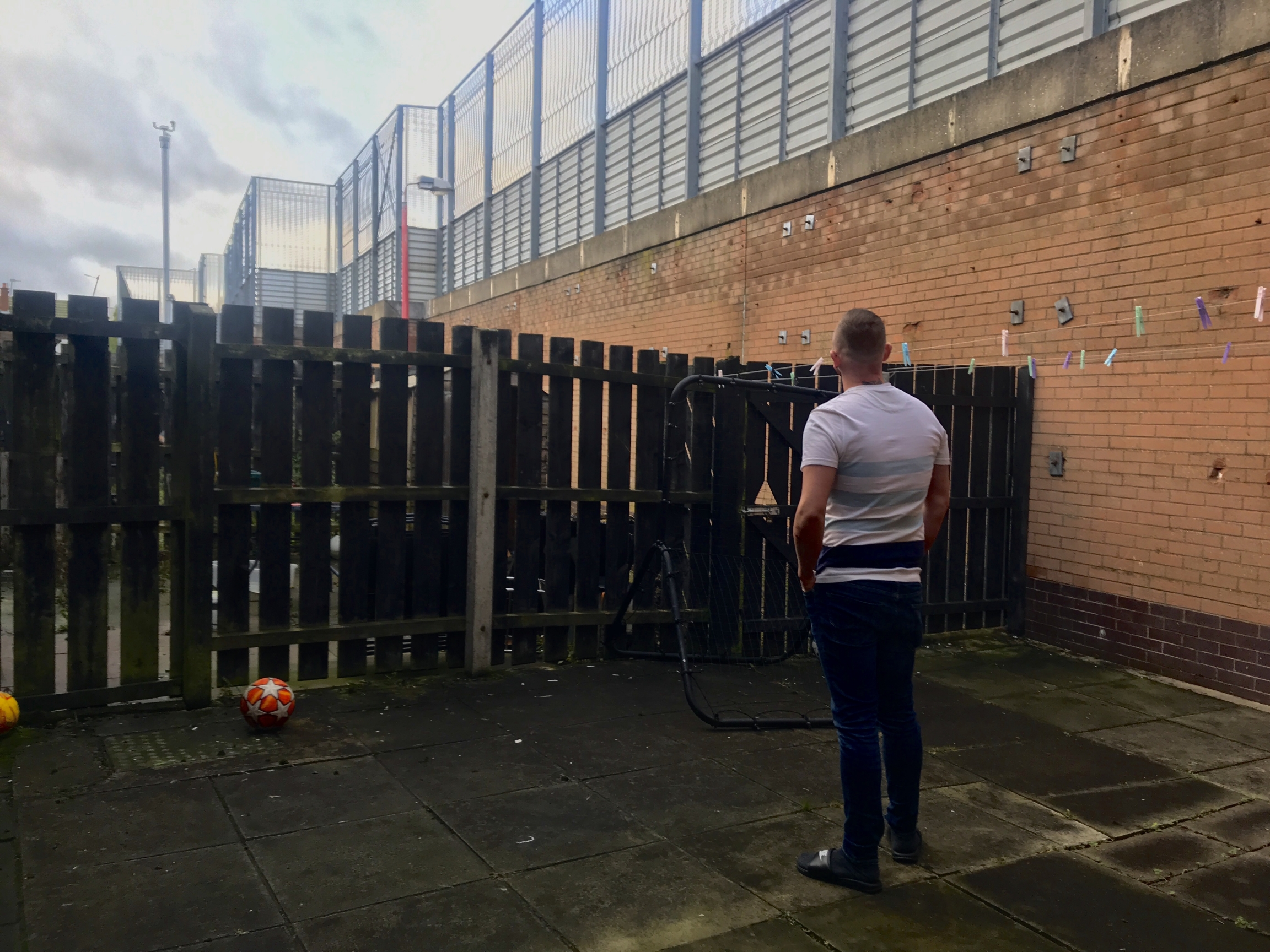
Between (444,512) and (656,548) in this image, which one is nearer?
(656,548)

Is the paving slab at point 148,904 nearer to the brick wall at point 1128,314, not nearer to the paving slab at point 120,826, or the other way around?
the paving slab at point 120,826

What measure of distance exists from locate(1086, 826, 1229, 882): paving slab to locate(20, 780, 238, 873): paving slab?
10.6 feet

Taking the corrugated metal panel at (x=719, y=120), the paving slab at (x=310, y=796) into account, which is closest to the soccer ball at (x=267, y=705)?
the paving slab at (x=310, y=796)

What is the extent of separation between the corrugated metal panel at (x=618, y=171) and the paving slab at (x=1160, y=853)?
11.8 m

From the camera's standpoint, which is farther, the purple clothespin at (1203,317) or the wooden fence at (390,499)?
the purple clothespin at (1203,317)

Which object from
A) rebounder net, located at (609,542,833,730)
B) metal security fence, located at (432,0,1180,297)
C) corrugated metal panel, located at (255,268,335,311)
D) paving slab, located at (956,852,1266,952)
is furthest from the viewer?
corrugated metal panel, located at (255,268,335,311)

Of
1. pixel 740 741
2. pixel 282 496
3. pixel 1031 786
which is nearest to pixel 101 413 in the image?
pixel 282 496

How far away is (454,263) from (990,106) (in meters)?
16.9

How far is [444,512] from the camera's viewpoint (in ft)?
19.5

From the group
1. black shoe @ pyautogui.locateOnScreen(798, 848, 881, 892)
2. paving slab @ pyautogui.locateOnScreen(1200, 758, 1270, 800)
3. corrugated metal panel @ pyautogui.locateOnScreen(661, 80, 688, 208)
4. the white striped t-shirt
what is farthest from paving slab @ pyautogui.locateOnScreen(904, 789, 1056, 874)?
corrugated metal panel @ pyautogui.locateOnScreen(661, 80, 688, 208)

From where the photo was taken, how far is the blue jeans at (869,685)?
3.23 metres

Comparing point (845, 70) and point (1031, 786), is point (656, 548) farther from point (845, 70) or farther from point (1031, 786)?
point (845, 70)

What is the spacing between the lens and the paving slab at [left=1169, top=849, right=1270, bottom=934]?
10.3 ft

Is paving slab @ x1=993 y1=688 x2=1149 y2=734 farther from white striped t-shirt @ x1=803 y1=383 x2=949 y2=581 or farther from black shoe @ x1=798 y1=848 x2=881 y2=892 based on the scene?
white striped t-shirt @ x1=803 y1=383 x2=949 y2=581
